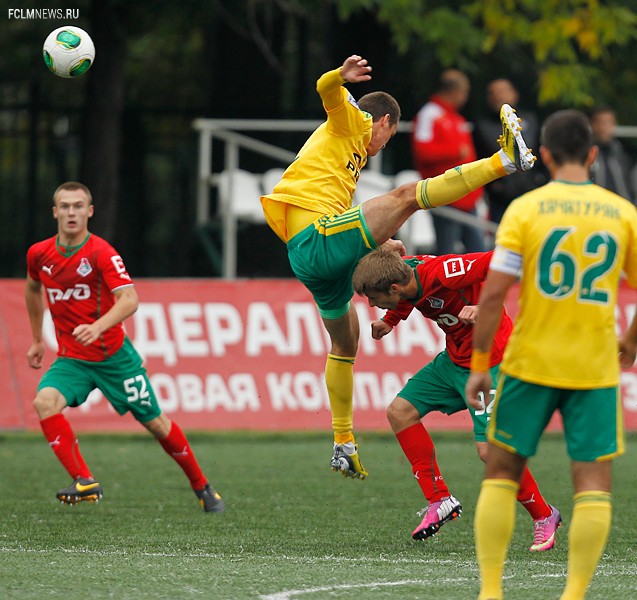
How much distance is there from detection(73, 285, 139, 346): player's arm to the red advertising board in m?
4.77

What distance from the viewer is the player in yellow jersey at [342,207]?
799cm

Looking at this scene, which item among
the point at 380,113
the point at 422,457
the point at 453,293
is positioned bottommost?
the point at 422,457

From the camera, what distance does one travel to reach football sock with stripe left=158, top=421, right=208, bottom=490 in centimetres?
949

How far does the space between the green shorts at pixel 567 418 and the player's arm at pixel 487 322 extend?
0.43ft

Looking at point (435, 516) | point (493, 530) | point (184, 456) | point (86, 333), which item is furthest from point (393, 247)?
point (493, 530)

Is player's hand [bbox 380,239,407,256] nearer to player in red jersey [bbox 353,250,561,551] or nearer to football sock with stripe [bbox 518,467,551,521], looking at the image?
player in red jersey [bbox 353,250,561,551]

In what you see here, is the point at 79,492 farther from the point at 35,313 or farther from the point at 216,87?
the point at 216,87

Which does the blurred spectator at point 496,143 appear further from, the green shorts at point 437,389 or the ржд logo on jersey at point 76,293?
the green shorts at point 437,389

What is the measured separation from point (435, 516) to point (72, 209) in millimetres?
3273

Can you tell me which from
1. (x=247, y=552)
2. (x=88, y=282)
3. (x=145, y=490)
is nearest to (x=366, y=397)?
(x=145, y=490)

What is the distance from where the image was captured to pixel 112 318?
8.95 metres

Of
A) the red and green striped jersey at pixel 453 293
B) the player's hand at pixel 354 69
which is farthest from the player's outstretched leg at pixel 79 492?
the player's hand at pixel 354 69

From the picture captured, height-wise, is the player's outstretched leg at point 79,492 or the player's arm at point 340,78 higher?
the player's arm at point 340,78

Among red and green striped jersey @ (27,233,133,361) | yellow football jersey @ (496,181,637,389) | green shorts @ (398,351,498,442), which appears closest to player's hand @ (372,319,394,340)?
green shorts @ (398,351,498,442)
